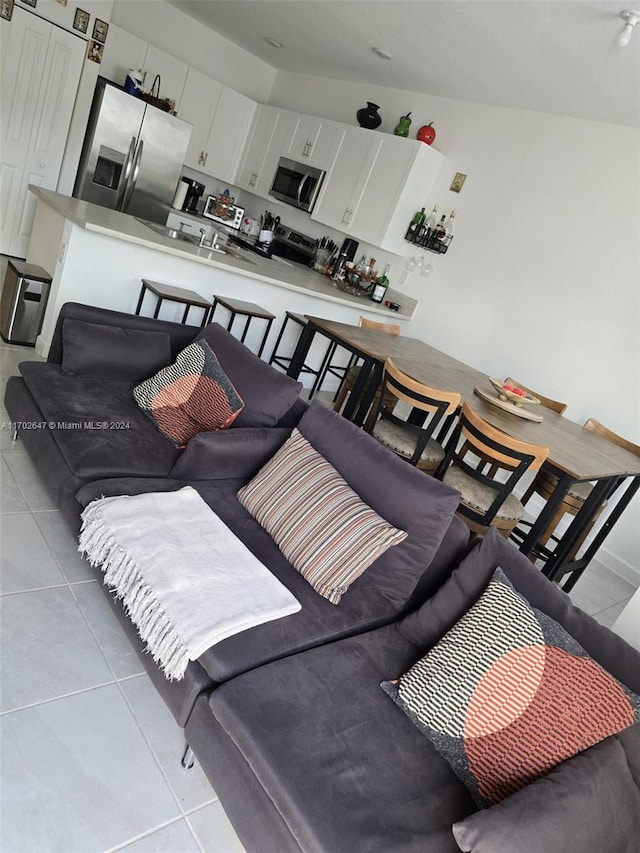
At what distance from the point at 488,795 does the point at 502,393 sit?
2.40 metres

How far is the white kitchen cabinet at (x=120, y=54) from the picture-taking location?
5336mm

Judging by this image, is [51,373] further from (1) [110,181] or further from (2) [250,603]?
(1) [110,181]

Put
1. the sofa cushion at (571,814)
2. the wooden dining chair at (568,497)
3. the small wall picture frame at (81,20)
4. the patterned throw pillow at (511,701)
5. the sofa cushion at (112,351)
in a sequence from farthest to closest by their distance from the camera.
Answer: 1. the small wall picture frame at (81,20)
2. the wooden dining chair at (568,497)
3. the sofa cushion at (112,351)
4. the patterned throw pillow at (511,701)
5. the sofa cushion at (571,814)

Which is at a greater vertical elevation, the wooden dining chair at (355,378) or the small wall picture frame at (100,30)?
the small wall picture frame at (100,30)

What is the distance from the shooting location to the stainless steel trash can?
3.39 metres

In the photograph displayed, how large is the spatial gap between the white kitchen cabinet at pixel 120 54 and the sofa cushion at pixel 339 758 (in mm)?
5872

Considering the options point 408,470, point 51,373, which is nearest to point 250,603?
point 408,470

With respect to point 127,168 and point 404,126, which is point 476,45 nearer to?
point 404,126

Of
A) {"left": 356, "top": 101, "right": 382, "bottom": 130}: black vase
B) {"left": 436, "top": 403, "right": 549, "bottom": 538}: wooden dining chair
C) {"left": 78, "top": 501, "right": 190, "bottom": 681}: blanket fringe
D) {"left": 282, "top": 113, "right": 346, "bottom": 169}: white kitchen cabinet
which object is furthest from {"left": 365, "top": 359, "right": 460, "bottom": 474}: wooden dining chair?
{"left": 282, "top": 113, "right": 346, "bottom": 169}: white kitchen cabinet

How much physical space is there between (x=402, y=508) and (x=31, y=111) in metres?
5.00

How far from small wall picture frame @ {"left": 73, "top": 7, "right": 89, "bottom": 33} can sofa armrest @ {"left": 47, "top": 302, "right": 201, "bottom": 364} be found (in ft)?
11.8

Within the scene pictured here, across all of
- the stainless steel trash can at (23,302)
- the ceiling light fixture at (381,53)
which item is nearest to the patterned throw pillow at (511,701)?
the stainless steel trash can at (23,302)

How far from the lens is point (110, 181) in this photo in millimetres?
5293

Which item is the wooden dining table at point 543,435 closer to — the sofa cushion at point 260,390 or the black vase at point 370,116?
the sofa cushion at point 260,390
